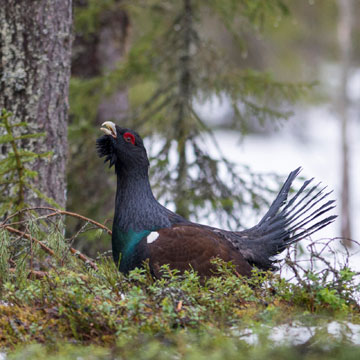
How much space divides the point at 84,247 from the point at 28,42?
442 centimetres

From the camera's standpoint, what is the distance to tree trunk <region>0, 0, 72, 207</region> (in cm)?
486

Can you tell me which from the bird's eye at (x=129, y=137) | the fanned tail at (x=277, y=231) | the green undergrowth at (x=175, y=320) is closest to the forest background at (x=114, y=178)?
the green undergrowth at (x=175, y=320)

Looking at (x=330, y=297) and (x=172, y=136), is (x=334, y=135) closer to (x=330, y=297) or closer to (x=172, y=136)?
(x=172, y=136)

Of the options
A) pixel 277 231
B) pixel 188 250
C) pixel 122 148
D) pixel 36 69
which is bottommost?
pixel 277 231

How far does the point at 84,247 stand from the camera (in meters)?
8.66

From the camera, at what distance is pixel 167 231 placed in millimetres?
4203

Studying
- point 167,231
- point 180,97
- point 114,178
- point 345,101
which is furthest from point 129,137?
point 345,101

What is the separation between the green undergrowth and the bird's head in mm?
1348

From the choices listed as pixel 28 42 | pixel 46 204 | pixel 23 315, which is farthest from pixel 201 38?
pixel 23 315

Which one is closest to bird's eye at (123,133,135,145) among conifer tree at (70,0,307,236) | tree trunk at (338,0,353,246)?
conifer tree at (70,0,307,236)

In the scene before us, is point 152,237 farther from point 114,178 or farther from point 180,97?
point 114,178

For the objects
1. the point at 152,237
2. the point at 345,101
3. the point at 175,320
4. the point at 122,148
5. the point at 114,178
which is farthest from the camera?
the point at 345,101

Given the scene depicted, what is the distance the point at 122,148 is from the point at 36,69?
3.80ft

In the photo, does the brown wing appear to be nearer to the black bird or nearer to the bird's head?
the black bird
